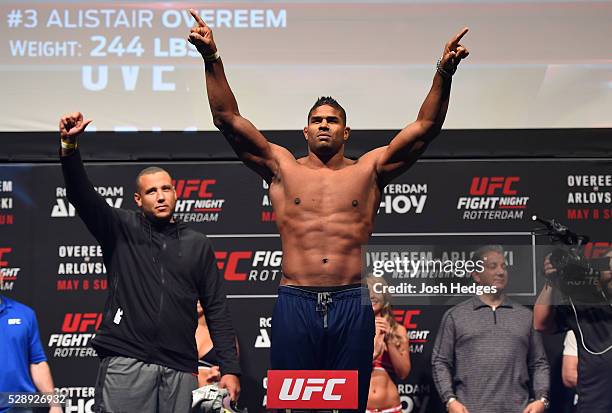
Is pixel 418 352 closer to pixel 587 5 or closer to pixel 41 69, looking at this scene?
pixel 587 5

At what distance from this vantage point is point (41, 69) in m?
7.27

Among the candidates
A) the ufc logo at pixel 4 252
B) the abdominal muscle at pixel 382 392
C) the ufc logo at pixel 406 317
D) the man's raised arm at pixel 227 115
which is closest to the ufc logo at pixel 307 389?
the man's raised arm at pixel 227 115

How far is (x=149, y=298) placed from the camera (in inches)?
208

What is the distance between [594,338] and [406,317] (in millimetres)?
1299

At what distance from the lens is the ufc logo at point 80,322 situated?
7258mm

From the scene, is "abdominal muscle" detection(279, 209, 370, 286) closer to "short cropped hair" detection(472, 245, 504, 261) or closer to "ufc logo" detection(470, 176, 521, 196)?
"short cropped hair" detection(472, 245, 504, 261)

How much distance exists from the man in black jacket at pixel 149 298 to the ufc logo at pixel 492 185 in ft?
8.05

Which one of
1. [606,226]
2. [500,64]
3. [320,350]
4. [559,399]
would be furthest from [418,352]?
[320,350]

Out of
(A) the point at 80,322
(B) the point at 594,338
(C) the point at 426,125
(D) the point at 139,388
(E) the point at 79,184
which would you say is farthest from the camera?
(A) the point at 80,322

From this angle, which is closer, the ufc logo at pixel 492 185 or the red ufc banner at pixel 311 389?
the red ufc banner at pixel 311 389

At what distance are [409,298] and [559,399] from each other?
6.25ft

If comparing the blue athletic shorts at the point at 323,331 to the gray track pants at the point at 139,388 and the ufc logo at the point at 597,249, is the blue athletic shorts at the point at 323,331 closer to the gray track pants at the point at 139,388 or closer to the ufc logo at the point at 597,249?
the gray track pants at the point at 139,388

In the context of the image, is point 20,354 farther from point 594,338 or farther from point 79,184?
point 594,338

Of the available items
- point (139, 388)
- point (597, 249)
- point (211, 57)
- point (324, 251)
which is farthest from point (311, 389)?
point (597, 249)
